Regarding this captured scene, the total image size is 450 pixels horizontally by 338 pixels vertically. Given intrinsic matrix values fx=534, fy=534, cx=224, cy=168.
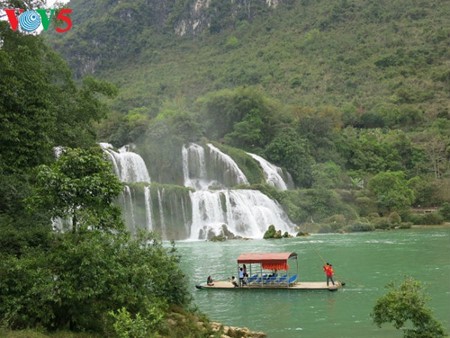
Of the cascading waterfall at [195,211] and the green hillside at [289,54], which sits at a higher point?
the green hillside at [289,54]

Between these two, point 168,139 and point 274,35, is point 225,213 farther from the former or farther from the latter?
point 274,35

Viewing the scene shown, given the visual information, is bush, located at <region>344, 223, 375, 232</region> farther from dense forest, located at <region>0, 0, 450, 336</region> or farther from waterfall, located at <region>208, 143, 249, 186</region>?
waterfall, located at <region>208, 143, 249, 186</region>

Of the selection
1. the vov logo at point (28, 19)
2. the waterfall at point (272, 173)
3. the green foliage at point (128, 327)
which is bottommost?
the green foliage at point (128, 327)

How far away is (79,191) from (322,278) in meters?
13.8

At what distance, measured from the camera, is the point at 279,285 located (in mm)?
19625

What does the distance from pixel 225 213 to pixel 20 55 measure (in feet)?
97.0

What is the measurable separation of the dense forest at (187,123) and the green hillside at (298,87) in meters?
0.27

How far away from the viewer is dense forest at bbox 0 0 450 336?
32.8 ft

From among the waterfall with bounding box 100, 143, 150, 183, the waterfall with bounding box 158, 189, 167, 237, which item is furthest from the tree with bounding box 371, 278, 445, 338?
the waterfall with bounding box 100, 143, 150, 183

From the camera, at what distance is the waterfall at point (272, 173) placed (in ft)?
178

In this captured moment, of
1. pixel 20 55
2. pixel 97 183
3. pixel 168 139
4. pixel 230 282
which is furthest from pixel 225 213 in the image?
pixel 97 183

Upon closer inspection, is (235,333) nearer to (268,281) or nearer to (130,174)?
(268,281)

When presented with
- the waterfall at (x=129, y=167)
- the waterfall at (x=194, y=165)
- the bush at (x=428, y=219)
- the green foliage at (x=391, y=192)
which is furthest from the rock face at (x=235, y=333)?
the waterfall at (x=194, y=165)

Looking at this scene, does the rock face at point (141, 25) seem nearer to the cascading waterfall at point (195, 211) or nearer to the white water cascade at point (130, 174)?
the white water cascade at point (130, 174)
